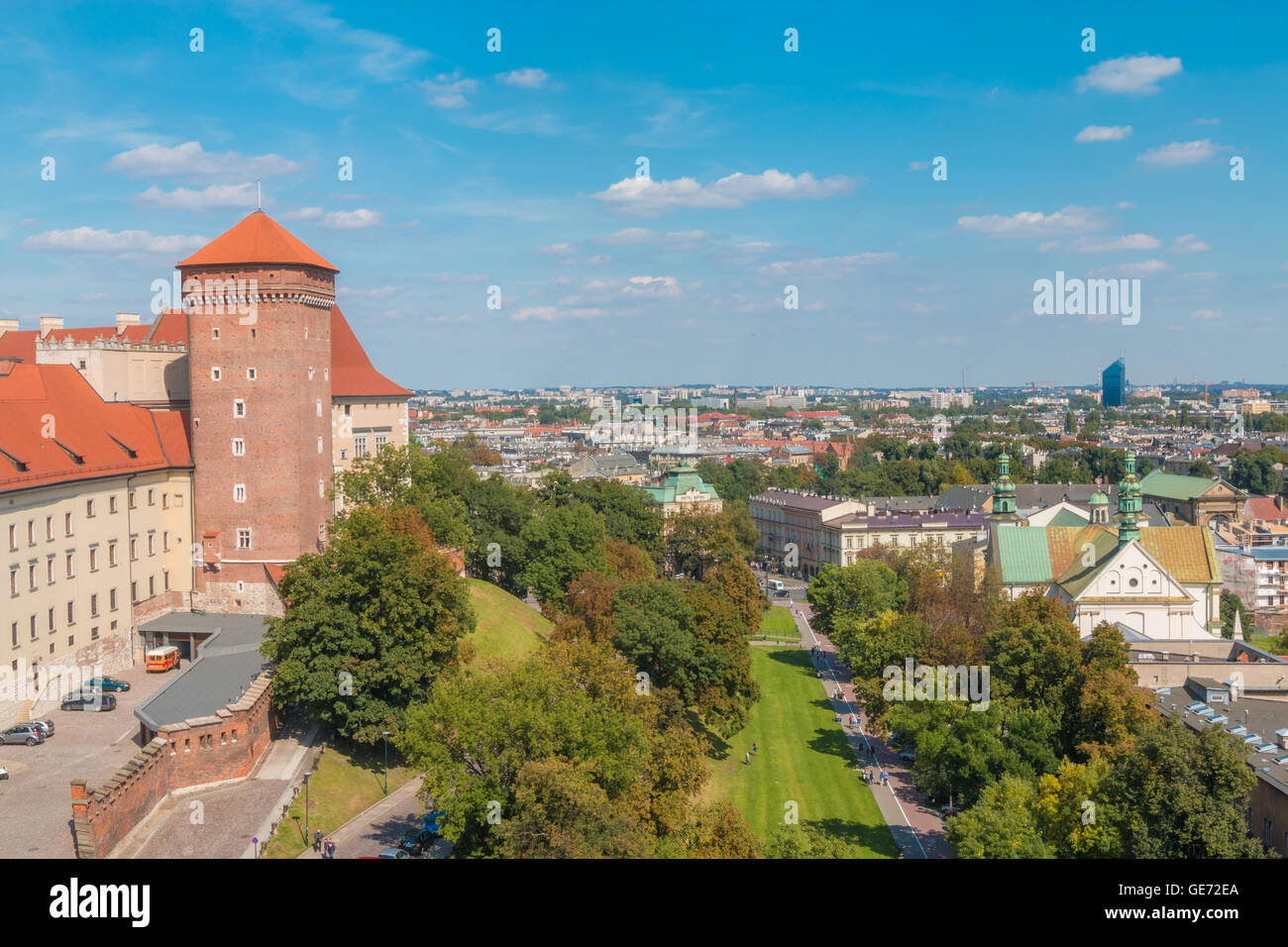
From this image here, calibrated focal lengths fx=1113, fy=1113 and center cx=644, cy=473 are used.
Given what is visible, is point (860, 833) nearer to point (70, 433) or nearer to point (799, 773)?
point (799, 773)

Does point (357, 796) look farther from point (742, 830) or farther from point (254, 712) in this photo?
point (742, 830)

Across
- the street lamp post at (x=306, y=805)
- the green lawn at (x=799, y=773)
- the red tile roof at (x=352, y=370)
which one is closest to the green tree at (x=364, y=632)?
the street lamp post at (x=306, y=805)

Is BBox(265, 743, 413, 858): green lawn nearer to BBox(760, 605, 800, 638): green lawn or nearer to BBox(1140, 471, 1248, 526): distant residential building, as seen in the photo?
BBox(760, 605, 800, 638): green lawn

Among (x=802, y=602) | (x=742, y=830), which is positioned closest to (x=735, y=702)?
(x=742, y=830)

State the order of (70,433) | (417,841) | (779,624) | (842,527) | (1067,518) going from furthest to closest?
(842,527)
(1067,518)
(779,624)
(70,433)
(417,841)

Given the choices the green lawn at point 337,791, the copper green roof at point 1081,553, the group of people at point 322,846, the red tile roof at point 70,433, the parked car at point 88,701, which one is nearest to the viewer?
the group of people at point 322,846

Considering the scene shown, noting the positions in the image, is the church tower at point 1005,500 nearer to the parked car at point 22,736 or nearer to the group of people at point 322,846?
the group of people at point 322,846

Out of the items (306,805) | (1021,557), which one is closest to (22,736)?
(306,805)
